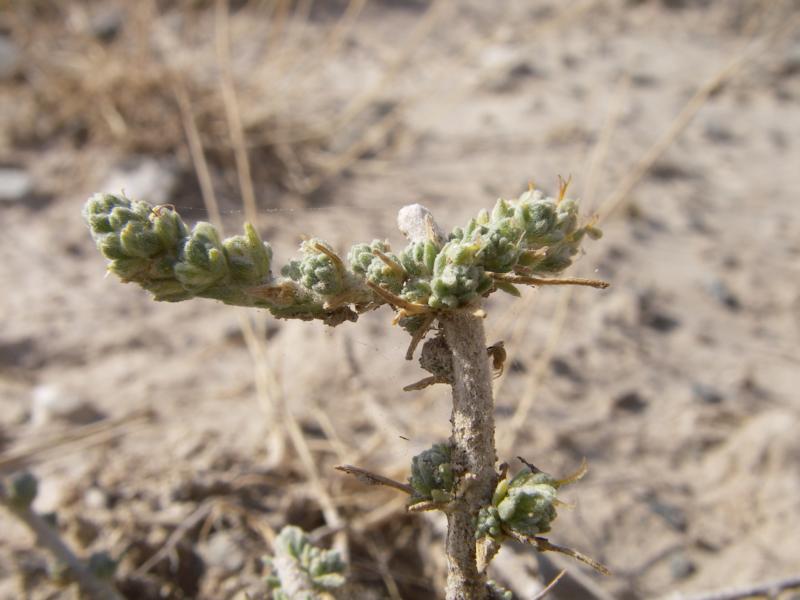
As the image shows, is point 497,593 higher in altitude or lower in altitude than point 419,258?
lower

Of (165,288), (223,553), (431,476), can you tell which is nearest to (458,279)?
(431,476)

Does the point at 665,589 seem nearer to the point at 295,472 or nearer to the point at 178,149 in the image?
the point at 295,472

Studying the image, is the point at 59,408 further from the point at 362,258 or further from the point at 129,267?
the point at 362,258

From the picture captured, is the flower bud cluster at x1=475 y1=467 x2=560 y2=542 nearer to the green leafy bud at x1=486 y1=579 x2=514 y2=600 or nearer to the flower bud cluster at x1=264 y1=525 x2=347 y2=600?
the green leafy bud at x1=486 y1=579 x2=514 y2=600

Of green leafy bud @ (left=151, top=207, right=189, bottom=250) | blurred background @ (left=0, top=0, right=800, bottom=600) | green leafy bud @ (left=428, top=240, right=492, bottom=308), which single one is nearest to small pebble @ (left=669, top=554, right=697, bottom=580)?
blurred background @ (left=0, top=0, right=800, bottom=600)

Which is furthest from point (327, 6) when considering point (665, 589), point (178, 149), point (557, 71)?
point (665, 589)
